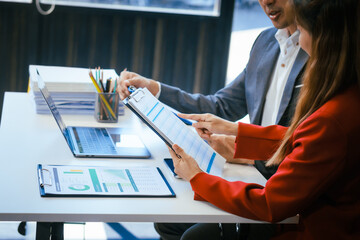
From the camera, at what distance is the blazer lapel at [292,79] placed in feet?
6.46

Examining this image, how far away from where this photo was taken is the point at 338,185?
1.30 meters

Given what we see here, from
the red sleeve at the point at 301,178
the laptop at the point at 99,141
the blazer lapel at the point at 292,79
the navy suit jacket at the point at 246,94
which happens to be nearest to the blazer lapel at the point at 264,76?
the navy suit jacket at the point at 246,94

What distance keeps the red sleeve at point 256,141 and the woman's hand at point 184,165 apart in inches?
11.5

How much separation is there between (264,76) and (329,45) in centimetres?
91

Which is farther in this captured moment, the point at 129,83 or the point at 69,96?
the point at 69,96

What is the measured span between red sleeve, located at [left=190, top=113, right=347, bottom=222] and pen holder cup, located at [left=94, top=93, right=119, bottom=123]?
0.91m

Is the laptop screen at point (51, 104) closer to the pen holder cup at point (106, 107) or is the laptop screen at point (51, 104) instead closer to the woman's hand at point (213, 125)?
the pen holder cup at point (106, 107)

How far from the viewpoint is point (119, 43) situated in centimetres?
381

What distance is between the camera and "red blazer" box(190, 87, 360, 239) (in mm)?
1229

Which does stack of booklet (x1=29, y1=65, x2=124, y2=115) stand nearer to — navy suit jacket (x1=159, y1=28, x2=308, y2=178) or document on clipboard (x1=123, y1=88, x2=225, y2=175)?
navy suit jacket (x1=159, y1=28, x2=308, y2=178)

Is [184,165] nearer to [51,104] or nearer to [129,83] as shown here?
[51,104]

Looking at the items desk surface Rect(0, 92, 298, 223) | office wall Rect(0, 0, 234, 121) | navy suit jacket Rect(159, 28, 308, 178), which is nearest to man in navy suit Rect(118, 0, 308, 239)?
navy suit jacket Rect(159, 28, 308, 178)

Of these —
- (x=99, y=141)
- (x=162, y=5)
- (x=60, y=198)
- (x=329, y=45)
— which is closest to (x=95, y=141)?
(x=99, y=141)

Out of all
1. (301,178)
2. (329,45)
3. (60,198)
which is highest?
(329,45)
